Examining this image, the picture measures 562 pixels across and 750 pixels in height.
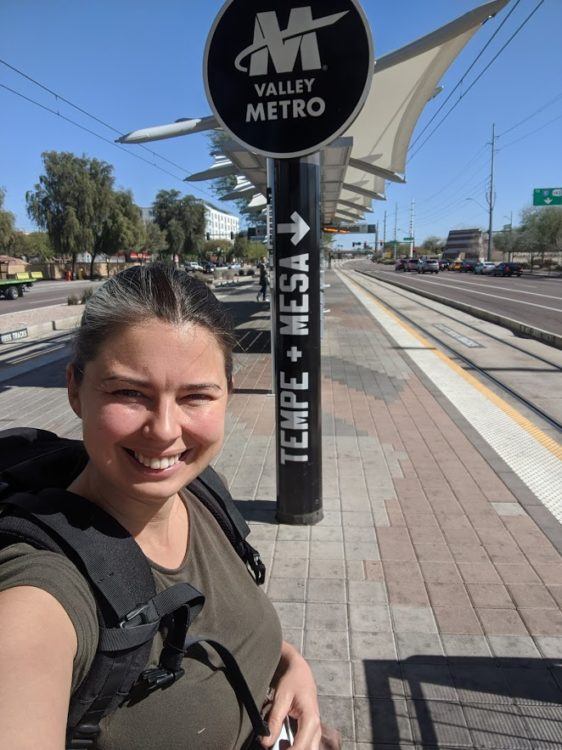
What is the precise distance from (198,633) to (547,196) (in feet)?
158

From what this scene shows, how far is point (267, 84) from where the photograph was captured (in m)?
2.81

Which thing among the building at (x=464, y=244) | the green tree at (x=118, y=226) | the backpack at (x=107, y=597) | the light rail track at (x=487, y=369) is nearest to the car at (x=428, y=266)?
the green tree at (x=118, y=226)

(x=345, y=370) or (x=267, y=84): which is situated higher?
(x=267, y=84)

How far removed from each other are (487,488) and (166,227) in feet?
237

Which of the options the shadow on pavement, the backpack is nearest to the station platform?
the shadow on pavement

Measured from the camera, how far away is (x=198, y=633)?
107 centimetres

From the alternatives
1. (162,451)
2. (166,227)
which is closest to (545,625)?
(162,451)

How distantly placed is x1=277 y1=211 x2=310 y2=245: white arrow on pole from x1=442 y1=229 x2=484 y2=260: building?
352 ft

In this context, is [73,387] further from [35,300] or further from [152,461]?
[35,300]

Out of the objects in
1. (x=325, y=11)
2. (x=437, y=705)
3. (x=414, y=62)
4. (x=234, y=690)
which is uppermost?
(x=414, y=62)

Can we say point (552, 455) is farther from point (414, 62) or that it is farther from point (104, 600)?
point (414, 62)

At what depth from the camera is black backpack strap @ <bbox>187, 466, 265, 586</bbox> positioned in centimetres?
138

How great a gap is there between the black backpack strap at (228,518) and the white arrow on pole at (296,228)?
6.60 ft

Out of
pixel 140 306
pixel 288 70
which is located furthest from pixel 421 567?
pixel 288 70
